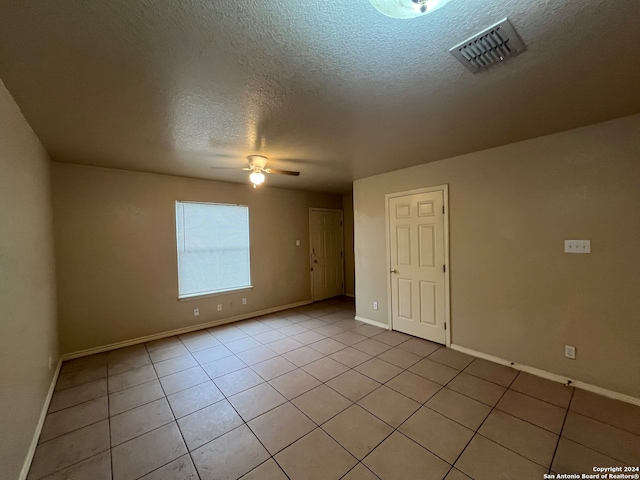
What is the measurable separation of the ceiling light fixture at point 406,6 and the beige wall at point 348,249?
17.0 feet

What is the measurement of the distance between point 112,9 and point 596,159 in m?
3.55

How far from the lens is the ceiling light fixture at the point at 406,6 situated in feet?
3.16

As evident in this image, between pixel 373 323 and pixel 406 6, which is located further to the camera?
pixel 373 323

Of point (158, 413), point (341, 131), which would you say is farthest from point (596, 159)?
point (158, 413)

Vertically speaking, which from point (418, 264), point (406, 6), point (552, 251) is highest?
point (406, 6)

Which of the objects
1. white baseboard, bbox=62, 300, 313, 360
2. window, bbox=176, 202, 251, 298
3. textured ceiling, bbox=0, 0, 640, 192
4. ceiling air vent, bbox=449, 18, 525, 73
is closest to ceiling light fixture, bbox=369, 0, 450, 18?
textured ceiling, bbox=0, 0, 640, 192

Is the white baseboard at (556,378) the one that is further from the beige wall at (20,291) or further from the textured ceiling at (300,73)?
the beige wall at (20,291)

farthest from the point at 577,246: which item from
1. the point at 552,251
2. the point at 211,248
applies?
the point at 211,248

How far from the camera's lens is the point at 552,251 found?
2557 millimetres

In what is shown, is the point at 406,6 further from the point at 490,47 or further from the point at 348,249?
the point at 348,249

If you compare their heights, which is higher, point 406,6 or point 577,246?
point 406,6

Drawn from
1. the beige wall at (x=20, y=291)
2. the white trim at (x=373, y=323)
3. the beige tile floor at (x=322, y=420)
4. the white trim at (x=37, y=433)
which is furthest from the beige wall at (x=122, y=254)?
the white trim at (x=373, y=323)

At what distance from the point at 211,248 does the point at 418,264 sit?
3.28 m

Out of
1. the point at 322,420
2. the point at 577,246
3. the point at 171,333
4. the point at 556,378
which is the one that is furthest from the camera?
the point at 171,333
